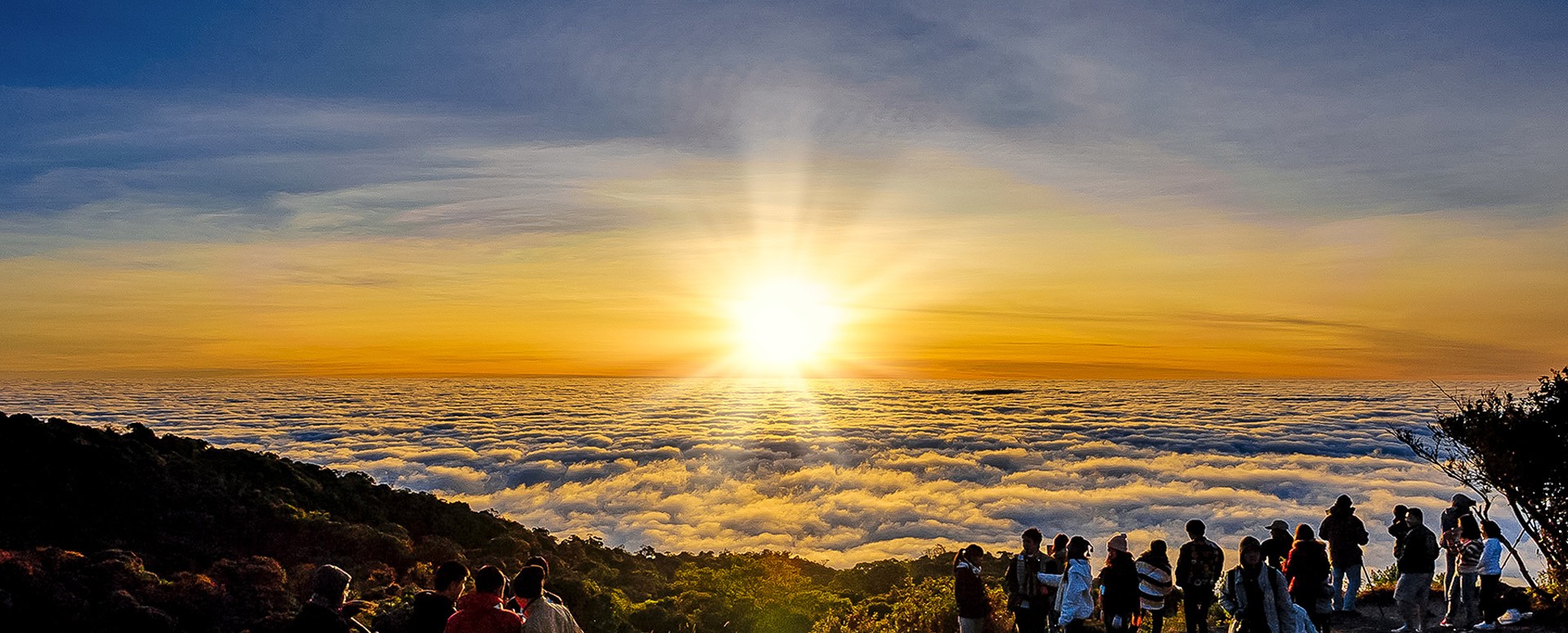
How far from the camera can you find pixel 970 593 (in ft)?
30.6

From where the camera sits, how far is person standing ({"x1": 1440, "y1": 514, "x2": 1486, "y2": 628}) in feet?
34.8

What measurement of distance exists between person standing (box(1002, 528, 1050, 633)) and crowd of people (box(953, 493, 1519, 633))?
0.03 ft

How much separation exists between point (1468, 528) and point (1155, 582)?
412 cm

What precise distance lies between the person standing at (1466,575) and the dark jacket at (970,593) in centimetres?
586

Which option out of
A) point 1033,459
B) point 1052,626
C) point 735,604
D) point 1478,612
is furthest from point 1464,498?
point 1033,459

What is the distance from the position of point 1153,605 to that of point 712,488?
37.8 meters

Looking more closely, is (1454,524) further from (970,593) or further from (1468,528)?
(970,593)

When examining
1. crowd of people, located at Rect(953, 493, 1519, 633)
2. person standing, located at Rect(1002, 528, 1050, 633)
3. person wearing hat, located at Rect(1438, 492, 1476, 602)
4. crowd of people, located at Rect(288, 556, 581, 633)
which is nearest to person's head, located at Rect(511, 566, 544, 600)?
crowd of people, located at Rect(288, 556, 581, 633)

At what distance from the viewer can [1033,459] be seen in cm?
5503

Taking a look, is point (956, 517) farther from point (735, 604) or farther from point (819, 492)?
point (735, 604)

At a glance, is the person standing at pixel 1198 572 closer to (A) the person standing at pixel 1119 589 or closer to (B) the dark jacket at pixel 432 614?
(A) the person standing at pixel 1119 589

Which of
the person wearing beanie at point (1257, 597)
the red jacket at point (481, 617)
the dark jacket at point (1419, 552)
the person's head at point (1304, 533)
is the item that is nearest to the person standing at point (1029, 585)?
the person wearing beanie at point (1257, 597)

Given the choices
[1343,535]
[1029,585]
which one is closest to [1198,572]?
[1029,585]

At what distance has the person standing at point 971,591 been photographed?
932 centimetres
